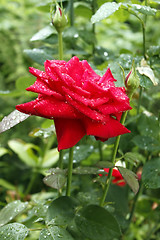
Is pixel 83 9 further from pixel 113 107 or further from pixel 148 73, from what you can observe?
pixel 113 107

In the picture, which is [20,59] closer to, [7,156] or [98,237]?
[7,156]

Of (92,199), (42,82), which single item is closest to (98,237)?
(92,199)

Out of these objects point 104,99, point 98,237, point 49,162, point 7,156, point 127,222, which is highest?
point 104,99

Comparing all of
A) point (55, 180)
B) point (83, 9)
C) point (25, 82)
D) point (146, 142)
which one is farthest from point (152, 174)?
point (83, 9)

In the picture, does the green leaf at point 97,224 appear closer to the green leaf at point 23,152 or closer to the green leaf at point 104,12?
the green leaf at point 104,12

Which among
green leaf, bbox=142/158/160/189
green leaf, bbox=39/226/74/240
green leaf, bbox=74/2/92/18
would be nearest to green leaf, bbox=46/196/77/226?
green leaf, bbox=39/226/74/240

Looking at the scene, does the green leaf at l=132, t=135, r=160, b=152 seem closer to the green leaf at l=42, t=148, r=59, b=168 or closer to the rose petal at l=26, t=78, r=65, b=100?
the rose petal at l=26, t=78, r=65, b=100

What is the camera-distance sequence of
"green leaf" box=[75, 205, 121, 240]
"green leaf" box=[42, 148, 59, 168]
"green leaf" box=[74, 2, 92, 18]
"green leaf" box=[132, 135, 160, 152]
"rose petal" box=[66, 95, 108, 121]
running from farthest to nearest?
"green leaf" box=[42, 148, 59, 168]
"green leaf" box=[74, 2, 92, 18]
"green leaf" box=[132, 135, 160, 152]
"green leaf" box=[75, 205, 121, 240]
"rose petal" box=[66, 95, 108, 121]
